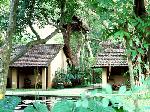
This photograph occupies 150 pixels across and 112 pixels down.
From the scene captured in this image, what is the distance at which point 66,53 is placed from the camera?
102 ft

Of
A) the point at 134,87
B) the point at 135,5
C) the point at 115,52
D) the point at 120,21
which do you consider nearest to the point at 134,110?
the point at 134,87

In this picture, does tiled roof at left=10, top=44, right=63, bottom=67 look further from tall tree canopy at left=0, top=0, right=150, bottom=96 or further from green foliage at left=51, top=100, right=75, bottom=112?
green foliage at left=51, top=100, right=75, bottom=112

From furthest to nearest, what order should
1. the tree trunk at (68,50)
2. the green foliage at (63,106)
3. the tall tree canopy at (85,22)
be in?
1. the tree trunk at (68,50)
2. the tall tree canopy at (85,22)
3. the green foliage at (63,106)

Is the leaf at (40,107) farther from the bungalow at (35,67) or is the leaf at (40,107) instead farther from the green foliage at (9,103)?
the bungalow at (35,67)

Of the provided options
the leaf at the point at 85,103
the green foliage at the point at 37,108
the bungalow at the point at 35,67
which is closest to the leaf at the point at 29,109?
the green foliage at the point at 37,108

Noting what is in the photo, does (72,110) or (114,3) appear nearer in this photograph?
(72,110)

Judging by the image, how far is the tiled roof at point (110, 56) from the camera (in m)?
25.3

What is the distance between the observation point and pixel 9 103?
1027mm

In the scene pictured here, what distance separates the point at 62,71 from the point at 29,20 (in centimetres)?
784

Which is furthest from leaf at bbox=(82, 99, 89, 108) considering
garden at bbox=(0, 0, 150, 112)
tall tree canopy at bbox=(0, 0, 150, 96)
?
tall tree canopy at bbox=(0, 0, 150, 96)

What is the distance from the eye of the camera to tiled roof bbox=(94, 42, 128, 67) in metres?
25.3

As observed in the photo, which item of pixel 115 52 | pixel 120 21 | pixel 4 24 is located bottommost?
pixel 120 21

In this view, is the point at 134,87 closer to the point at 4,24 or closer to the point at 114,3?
the point at 114,3

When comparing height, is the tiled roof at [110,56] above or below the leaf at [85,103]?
above
